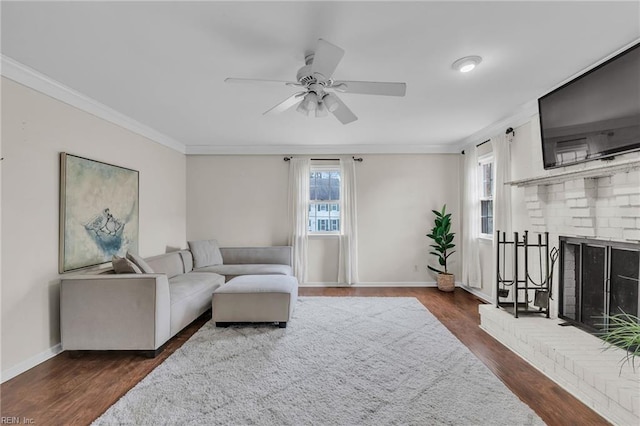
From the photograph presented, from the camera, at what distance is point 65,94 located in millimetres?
2984

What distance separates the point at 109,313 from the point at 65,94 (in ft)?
6.97

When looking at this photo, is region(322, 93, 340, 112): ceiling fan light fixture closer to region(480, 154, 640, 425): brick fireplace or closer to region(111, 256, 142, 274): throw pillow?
region(480, 154, 640, 425): brick fireplace

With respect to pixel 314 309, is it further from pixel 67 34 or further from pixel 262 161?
pixel 67 34

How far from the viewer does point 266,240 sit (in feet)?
18.8

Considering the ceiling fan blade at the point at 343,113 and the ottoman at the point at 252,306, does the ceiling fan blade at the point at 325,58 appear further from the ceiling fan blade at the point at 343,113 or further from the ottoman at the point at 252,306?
the ottoman at the point at 252,306

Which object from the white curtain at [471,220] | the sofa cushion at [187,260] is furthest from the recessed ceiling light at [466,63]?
the sofa cushion at [187,260]

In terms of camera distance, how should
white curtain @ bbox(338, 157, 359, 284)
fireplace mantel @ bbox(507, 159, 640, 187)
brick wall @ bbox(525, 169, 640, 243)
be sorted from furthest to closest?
white curtain @ bbox(338, 157, 359, 284) < brick wall @ bbox(525, 169, 640, 243) < fireplace mantel @ bbox(507, 159, 640, 187)

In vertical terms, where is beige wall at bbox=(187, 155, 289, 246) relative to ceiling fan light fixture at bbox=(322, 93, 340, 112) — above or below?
below

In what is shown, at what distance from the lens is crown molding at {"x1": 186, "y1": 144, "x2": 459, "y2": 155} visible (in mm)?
5605

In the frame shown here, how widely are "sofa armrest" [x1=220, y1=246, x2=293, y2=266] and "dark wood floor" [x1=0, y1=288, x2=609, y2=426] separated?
2049 mm

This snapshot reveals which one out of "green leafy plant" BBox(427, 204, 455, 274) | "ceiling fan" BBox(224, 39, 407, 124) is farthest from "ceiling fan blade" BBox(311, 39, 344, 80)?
"green leafy plant" BBox(427, 204, 455, 274)

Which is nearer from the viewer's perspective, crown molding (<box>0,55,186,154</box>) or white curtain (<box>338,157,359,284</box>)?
crown molding (<box>0,55,186,154</box>)

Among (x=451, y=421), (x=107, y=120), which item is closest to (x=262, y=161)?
(x=107, y=120)

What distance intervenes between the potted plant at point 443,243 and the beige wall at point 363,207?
0.87 feet
